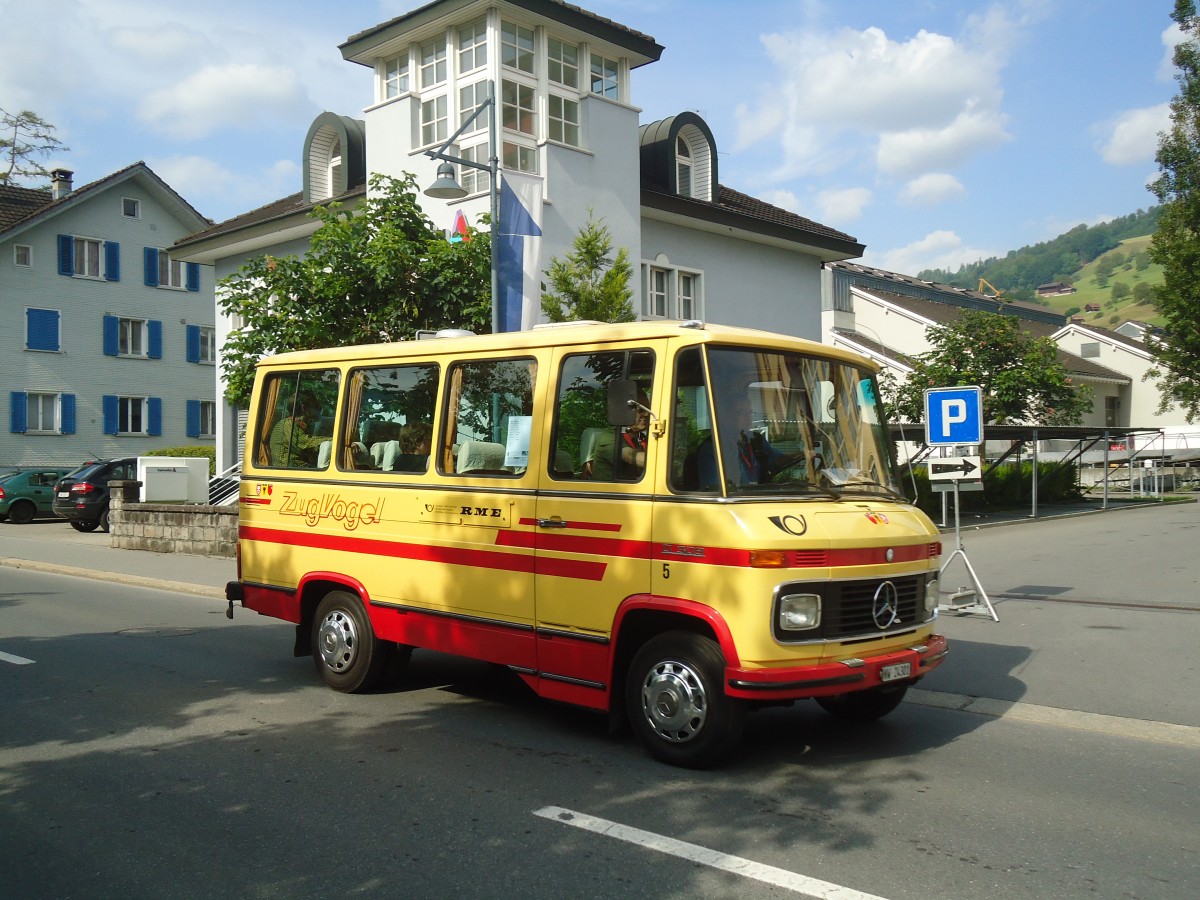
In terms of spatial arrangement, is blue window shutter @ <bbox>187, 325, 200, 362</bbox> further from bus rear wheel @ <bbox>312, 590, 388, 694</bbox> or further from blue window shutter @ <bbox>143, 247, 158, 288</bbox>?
bus rear wheel @ <bbox>312, 590, 388, 694</bbox>

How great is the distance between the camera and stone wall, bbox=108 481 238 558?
64.2 ft

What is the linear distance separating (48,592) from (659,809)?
41.1ft

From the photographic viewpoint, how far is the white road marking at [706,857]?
4406 mm

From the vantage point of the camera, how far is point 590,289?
57.9ft

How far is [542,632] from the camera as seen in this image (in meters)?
6.88

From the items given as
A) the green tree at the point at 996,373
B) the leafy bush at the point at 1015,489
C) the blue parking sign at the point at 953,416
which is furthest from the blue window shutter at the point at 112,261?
the blue parking sign at the point at 953,416

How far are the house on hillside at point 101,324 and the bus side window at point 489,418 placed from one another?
126 feet

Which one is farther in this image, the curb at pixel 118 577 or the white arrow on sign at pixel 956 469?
the curb at pixel 118 577

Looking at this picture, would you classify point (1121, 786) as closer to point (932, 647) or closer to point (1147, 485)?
point (932, 647)

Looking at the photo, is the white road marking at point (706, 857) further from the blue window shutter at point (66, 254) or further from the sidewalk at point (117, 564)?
the blue window shutter at point (66, 254)

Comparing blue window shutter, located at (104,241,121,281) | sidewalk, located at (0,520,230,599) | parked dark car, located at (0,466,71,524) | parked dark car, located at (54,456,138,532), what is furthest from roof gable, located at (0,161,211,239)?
sidewalk, located at (0,520,230,599)

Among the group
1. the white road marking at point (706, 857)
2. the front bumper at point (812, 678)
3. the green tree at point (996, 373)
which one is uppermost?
the green tree at point (996, 373)

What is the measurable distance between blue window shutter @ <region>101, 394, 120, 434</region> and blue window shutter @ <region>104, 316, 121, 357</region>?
5.87 ft

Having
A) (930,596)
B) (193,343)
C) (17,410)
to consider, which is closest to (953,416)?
(930,596)
